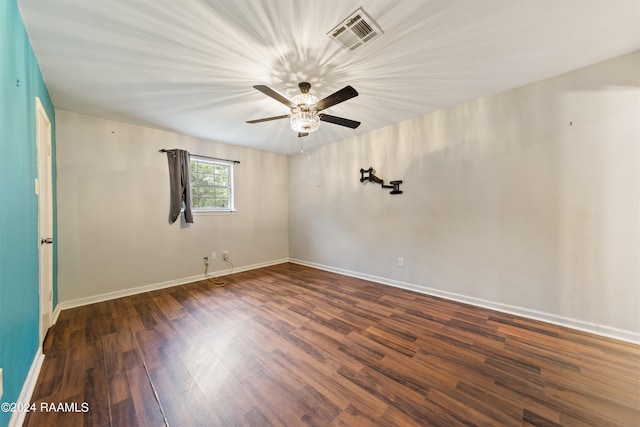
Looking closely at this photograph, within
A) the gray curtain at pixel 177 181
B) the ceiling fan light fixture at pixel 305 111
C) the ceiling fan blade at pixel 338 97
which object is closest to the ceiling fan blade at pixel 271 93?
the ceiling fan light fixture at pixel 305 111

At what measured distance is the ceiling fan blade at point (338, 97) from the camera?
1.83m

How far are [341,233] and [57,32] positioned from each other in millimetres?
3933

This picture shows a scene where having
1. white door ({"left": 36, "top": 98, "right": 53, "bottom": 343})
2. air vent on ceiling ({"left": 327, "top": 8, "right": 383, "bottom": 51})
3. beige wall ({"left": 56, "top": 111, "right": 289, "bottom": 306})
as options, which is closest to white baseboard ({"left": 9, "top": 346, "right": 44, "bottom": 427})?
white door ({"left": 36, "top": 98, "right": 53, "bottom": 343})

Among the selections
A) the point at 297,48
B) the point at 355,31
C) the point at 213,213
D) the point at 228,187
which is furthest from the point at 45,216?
the point at 355,31

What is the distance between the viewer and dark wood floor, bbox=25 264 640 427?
4.40 ft

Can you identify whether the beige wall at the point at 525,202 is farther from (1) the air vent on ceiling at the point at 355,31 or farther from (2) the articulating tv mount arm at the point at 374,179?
(1) the air vent on ceiling at the point at 355,31

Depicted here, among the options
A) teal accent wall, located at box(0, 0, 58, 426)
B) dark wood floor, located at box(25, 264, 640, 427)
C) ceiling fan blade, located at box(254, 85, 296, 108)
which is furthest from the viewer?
ceiling fan blade, located at box(254, 85, 296, 108)

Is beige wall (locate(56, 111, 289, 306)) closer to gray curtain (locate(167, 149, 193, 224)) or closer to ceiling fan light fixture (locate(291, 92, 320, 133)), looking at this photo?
gray curtain (locate(167, 149, 193, 224))

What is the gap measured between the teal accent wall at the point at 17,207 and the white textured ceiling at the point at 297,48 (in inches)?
13.6

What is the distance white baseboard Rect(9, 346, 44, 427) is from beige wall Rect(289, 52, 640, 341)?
11.9ft

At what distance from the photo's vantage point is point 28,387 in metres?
1.47

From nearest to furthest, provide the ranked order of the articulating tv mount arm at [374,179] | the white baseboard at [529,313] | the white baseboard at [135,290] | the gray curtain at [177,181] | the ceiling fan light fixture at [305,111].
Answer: the white baseboard at [529,313] < the ceiling fan light fixture at [305,111] < the white baseboard at [135,290] < the articulating tv mount arm at [374,179] < the gray curtain at [177,181]

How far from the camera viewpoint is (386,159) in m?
3.64

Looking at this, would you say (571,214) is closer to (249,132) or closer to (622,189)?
(622,189)
